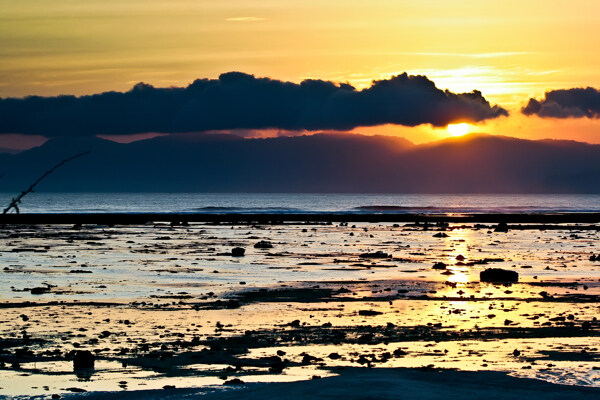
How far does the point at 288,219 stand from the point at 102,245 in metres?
70.8

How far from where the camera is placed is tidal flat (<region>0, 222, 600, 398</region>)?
18500mm

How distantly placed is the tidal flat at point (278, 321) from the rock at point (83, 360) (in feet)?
0.51

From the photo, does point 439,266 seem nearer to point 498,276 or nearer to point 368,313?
point 498,276

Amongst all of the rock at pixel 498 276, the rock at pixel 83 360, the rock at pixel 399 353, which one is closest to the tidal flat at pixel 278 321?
the rock at pixel 399 353

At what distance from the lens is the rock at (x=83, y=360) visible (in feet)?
61.1

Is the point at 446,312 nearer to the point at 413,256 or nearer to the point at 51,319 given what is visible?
the point at 51,319

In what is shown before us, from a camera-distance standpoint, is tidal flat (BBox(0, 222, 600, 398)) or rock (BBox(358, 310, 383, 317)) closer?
tidal flat (BBox(0, 222, 600, 398))

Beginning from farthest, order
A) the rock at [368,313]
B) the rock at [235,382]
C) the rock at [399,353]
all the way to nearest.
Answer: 1. the rock at [368,313]
2. the rock at [399,353]
3. the rock at [235,382]

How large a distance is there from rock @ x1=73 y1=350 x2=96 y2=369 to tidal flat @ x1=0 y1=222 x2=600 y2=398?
156 millimetres

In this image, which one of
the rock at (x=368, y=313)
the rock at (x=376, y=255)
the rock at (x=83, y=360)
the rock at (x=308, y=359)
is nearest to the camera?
the rock at (x=83, y=360)

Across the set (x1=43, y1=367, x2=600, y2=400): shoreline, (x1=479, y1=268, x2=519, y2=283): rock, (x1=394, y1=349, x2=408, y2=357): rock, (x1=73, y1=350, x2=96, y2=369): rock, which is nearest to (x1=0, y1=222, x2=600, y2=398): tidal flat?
(x1=394, y1=349, x2=408, y2=357): rock

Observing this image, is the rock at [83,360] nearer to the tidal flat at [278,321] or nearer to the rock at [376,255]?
the tidal flat at [278,321]

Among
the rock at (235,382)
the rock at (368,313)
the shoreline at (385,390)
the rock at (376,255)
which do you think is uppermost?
the shoreline at (385,390)

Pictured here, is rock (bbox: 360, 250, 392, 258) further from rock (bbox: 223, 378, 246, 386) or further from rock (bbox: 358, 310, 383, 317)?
rock (bbox: 223, 378, 246, 386)
